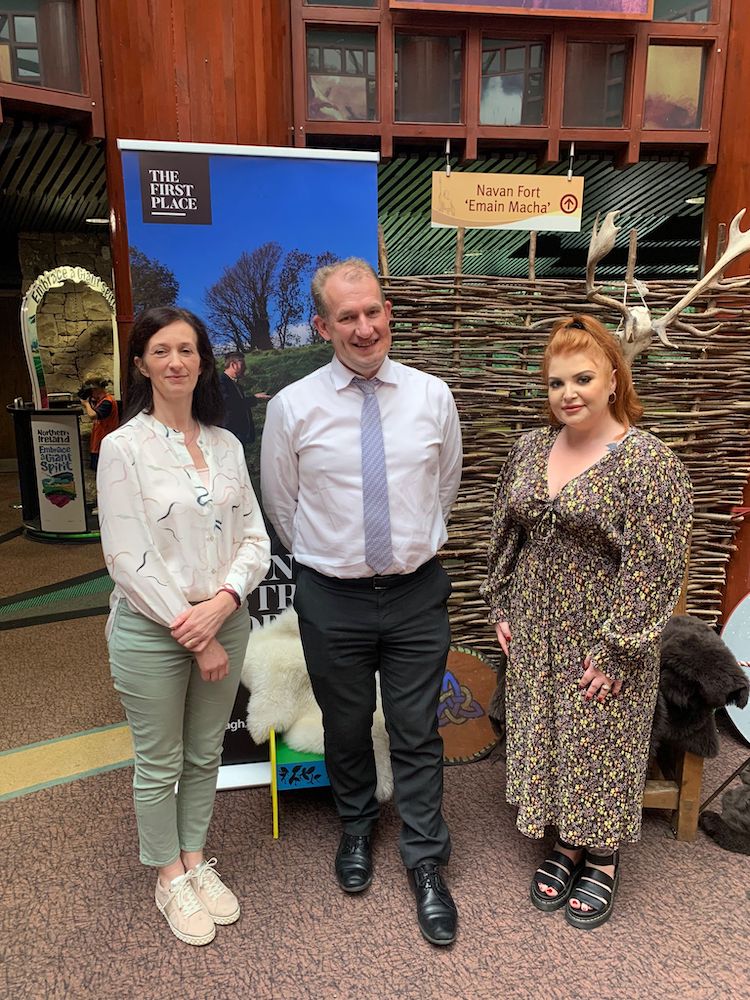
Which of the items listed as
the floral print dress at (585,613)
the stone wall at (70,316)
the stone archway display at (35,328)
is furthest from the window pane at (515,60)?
the stone wall at (70,316)

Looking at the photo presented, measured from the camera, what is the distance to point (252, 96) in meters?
2.80

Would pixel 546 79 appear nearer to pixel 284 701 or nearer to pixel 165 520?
pixel 165 520

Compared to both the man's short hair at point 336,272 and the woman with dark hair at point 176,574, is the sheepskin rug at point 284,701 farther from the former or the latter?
the man's short hair at point 336,272

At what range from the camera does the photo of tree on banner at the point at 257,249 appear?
7.14 ft

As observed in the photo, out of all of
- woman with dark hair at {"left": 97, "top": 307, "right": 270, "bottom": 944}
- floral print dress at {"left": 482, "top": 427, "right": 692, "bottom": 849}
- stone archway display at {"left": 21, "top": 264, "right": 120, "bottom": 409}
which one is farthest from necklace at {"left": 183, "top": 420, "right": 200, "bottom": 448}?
stone archway display at {"left": 21, "top": 264, "right": 120, "bottom": 409}

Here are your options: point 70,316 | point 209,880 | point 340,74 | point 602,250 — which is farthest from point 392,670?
point 70,316

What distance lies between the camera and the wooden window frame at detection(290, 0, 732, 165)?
3098mm

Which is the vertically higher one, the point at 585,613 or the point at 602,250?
the point at 602,250

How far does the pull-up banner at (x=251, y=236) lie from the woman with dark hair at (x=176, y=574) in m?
0.56

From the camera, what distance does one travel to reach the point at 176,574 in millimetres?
1645

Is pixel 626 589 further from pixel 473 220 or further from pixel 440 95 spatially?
pixel 440 95

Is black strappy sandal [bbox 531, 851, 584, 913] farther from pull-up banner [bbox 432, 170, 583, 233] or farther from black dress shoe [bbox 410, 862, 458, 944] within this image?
pull-up banner [bbox 432, 170, 583, 233]

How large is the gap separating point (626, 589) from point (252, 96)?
95.0 inches

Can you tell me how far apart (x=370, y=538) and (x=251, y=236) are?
1108 mm
